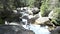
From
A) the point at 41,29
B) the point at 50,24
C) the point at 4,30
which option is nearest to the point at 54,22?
the point at 50,24

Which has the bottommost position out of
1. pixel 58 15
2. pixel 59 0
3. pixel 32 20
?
pixel 32 20

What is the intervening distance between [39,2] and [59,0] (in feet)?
33.0

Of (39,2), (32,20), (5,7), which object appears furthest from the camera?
(39,2)

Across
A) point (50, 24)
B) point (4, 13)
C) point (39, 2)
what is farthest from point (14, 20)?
point (39, 2)

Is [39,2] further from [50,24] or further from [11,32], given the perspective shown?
[11,32]

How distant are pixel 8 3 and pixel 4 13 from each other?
3.73ft

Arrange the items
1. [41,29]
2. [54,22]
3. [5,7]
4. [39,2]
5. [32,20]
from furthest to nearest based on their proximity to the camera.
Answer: [39,2] → [32,20] → [54,22] → [41,29] → [5,7]

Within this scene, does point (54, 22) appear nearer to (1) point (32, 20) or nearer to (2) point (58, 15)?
(2) point (58, 15)

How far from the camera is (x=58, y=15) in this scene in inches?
702

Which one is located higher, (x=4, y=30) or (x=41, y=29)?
(x=4, y=30)

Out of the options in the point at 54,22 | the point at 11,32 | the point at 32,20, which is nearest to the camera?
the point at 11,32

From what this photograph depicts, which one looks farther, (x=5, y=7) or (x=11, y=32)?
(x=5, y=7)

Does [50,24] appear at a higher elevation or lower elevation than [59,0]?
lower

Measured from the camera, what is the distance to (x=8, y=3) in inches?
595
